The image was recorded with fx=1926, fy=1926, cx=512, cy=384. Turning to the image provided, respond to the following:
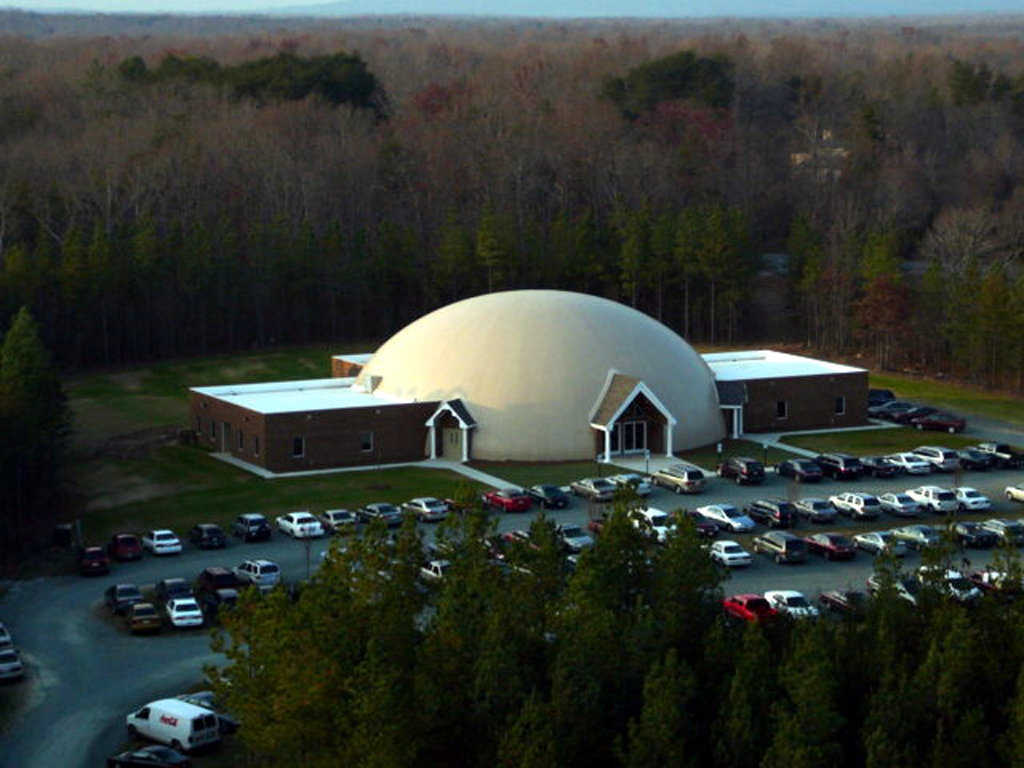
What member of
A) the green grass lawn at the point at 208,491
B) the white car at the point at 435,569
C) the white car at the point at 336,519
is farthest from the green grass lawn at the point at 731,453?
the white car at the point at 435,569

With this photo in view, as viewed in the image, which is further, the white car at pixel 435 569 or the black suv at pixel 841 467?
the black suv at pixel 841 467

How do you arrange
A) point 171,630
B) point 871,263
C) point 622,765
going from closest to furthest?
point 622,765
point 171,630
point 871,263

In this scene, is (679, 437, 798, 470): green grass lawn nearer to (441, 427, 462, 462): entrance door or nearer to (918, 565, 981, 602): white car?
(441, 427, 462, 462): entrance door

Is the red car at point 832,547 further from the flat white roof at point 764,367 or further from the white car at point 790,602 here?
the flat white roof at point 764,367

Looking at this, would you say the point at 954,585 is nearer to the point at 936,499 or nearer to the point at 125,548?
the point at 936,499

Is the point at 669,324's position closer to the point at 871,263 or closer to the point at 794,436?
the point at 871,263

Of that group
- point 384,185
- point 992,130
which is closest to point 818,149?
point 992,130
